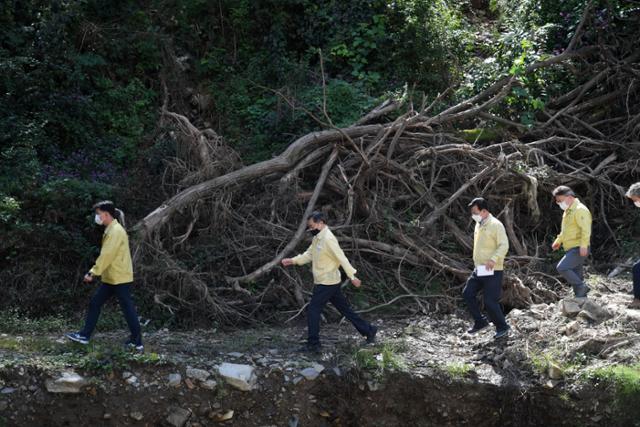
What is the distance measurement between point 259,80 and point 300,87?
82 cm

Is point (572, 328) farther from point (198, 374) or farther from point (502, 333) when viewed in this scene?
point (198, 374)

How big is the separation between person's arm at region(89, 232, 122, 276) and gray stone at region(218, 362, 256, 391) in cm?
146

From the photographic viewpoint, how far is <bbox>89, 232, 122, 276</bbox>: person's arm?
23.1 feet

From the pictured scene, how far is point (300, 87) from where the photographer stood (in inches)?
490

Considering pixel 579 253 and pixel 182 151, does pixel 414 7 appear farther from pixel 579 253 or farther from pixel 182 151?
pixel 579 253

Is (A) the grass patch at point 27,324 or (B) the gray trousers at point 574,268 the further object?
(B) the gray trousers at point 574,268

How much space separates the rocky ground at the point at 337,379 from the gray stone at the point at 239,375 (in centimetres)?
1

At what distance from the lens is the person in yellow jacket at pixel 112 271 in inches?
278

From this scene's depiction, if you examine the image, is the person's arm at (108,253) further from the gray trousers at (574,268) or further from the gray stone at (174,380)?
the gray trousers at (574,268)

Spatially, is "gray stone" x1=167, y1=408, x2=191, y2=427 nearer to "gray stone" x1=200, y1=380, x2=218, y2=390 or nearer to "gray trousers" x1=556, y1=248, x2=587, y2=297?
"gray stone" x1=200, y1=380, x2=218, y2=390

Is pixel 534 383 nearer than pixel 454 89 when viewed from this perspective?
Yes

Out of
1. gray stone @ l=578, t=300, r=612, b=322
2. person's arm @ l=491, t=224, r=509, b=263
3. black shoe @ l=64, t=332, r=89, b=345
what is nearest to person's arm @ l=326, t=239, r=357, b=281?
person's arm @ l=491, t=224, r=509, b=263

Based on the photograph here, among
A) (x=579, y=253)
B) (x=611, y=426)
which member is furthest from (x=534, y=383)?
(x=579, y=253)

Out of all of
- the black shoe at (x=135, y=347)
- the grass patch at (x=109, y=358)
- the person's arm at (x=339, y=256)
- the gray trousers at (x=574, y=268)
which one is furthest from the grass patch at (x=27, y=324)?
the gray trousers at (x=574, y=268)
